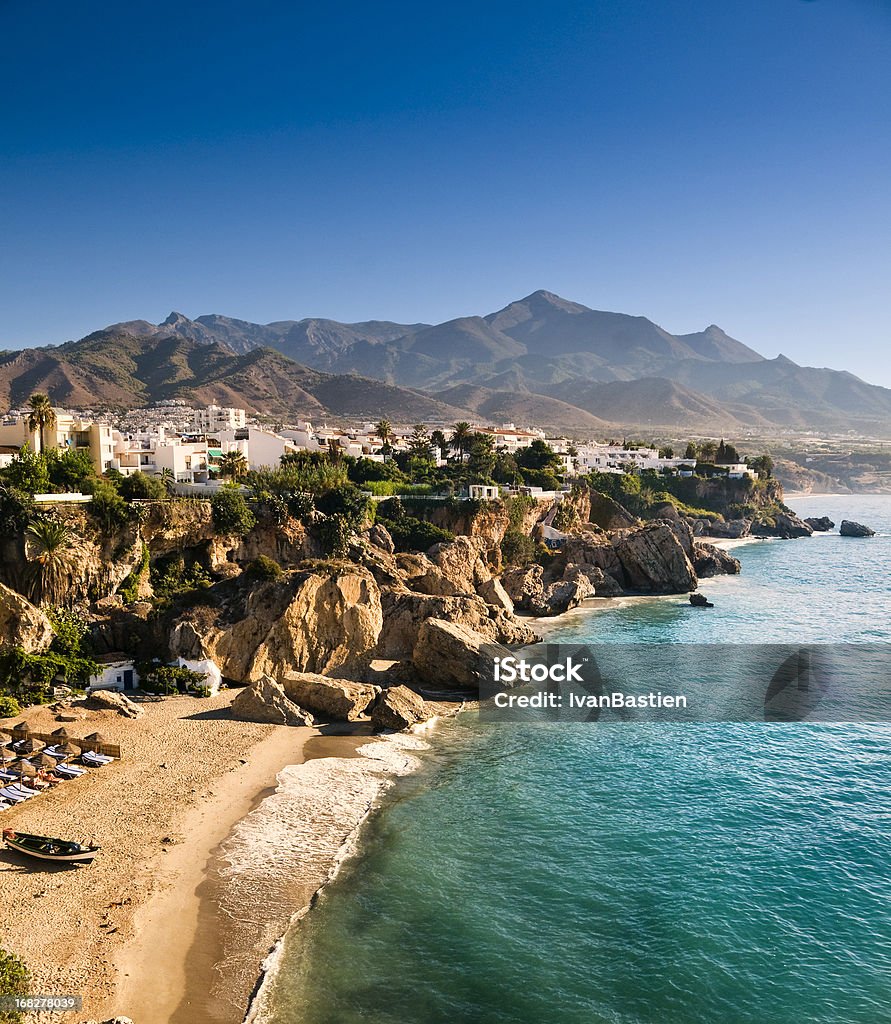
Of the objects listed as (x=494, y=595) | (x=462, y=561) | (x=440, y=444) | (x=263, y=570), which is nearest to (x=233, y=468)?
(x=462, y=561)

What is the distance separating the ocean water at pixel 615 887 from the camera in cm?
1577

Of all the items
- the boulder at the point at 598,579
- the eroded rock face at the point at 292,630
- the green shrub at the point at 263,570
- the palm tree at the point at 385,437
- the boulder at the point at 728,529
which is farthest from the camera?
the boulder at the point at 728,529

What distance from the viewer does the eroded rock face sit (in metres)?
34.5

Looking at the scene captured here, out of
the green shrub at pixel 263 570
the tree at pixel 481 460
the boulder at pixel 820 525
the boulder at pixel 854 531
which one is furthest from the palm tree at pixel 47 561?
the boulder at pixel 820 525

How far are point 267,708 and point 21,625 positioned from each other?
10236 millimetres

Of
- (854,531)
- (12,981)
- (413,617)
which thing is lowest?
(12,981)

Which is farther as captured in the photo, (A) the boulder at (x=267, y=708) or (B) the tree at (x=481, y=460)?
(B) the tree at (x=481, y=460)

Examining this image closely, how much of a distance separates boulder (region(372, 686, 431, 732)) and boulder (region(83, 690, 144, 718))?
9063 mm

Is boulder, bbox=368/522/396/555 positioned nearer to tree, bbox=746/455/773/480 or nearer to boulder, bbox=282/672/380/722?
boulder, bbox=282/672/380/722

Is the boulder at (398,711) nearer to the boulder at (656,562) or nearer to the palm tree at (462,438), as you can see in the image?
the boulder at (656,562)

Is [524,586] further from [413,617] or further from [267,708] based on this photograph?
[267,708]

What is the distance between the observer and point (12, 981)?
1355 cm

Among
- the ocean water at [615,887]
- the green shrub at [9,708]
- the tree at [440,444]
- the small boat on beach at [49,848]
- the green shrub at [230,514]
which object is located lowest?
the ocean water at [615,887]

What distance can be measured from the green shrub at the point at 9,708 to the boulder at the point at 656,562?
46.1 meters
